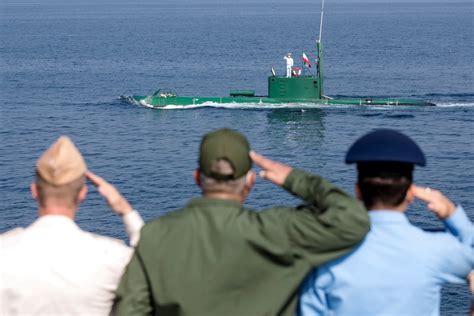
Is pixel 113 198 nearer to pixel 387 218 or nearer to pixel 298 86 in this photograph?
pixel 387 218

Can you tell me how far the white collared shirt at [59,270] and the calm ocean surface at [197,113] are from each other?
73.5 ft

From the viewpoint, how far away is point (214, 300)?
14.8ft

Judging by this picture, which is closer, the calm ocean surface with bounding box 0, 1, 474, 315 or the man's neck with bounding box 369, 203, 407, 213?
the man's neck with bounding box 369, 203, 407, 213

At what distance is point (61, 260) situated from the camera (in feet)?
15.3

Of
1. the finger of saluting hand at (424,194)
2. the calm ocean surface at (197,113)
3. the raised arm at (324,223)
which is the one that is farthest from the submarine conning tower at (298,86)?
the raised arm at (324,223)

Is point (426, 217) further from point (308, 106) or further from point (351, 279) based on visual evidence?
point (351, 279)

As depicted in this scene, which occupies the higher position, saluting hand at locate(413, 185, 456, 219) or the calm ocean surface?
saluting hand at locate(413, 185, 456, 219)

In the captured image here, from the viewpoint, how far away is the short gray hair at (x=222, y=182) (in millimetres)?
4523

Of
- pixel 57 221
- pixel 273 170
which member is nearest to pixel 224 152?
pixel 273 170

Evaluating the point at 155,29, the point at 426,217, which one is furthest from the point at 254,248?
the point at 155,29

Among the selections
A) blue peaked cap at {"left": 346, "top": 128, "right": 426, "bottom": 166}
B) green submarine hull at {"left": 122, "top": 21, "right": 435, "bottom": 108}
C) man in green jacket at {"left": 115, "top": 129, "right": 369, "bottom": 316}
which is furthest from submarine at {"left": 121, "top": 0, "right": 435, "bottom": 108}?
man in green jacket at {"left": 115, "top": 129, "right": 369, "bottom": 316}

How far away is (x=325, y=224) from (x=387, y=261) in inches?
15.3

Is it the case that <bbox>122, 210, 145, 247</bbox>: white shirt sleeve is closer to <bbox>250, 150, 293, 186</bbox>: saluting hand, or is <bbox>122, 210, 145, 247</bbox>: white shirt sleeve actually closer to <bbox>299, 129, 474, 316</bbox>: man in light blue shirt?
<bbox>250, 150, 293, 186</bbox>: saluting hand

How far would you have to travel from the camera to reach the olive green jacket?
4473mm
